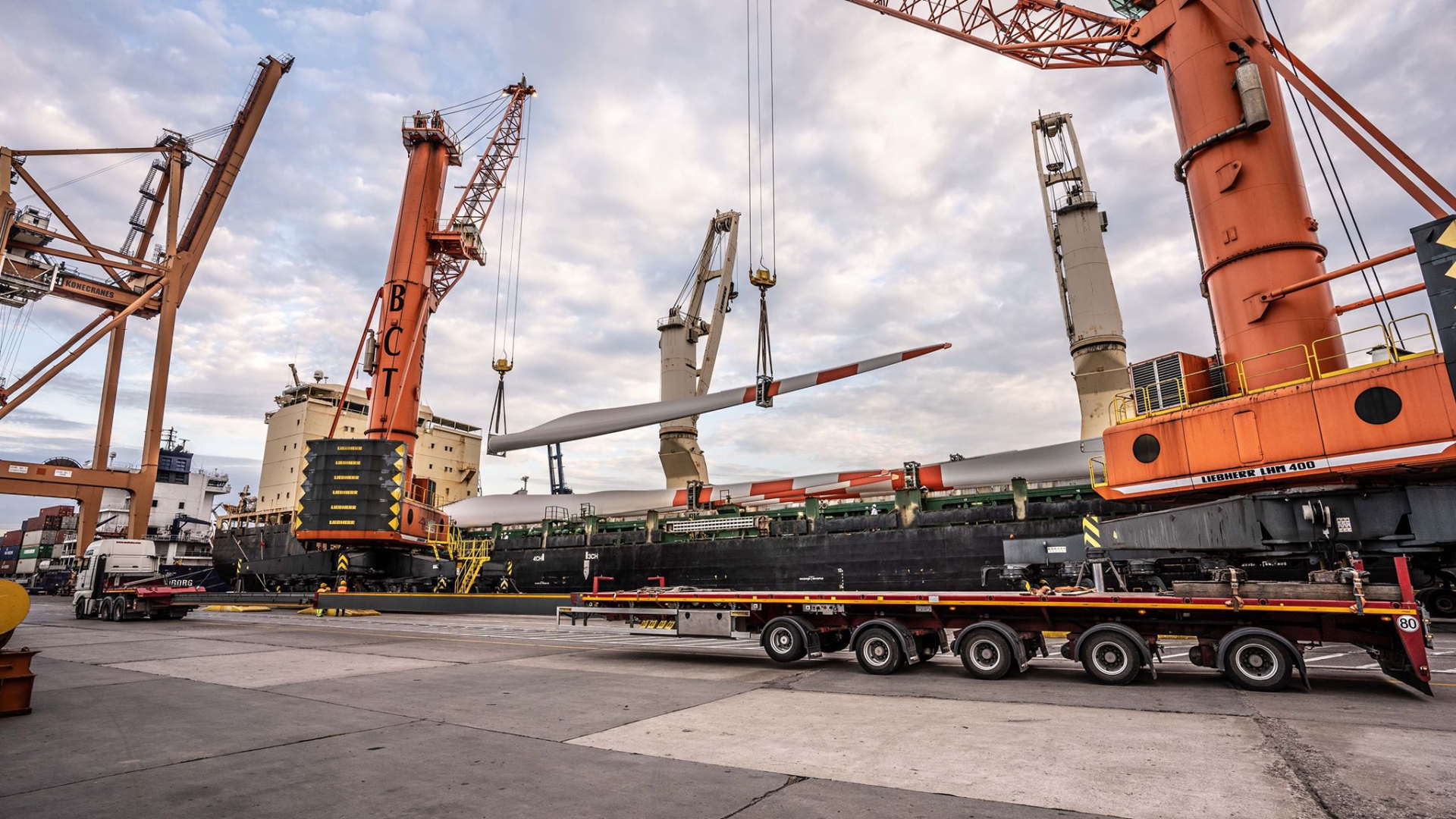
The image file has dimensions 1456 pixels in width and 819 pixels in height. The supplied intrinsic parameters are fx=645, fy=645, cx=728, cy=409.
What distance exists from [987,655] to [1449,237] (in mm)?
11018

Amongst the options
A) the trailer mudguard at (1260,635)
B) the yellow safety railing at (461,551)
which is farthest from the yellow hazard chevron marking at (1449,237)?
the yellow safety railing at (461,551)

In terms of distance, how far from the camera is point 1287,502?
44.1 ft

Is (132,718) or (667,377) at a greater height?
(667,377)

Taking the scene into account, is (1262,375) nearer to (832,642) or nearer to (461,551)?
(832,642)

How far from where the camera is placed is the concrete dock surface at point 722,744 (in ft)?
15.1

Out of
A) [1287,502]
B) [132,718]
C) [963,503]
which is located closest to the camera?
[132,718]

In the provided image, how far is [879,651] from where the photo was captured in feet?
35.0

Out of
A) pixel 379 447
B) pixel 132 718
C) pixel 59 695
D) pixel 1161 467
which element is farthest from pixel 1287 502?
pixel 379 447

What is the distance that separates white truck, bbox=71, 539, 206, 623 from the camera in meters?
23.2

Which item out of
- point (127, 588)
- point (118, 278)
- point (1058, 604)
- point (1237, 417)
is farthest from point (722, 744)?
point (118, 278)

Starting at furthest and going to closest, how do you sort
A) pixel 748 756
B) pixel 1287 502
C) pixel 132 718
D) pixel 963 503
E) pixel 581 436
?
pixel 581 436 < pixel 963 503 < pixel 1287 502 < pixel 132 718 < pixel 748 756

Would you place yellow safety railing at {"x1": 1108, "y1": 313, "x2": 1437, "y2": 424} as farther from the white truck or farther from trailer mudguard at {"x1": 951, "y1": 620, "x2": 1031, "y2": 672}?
the white truck

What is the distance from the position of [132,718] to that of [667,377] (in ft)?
114

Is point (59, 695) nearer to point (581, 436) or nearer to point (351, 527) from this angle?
point (351, 527)
